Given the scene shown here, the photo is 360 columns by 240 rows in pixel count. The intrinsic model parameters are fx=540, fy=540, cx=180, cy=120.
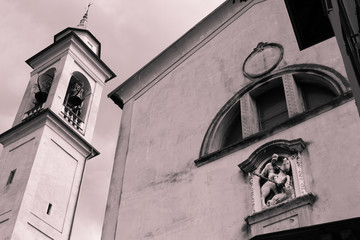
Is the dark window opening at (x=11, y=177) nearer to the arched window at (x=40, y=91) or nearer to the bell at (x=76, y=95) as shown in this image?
the arched window at (x=40, y=91)

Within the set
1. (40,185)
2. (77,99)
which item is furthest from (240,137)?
(77,99)

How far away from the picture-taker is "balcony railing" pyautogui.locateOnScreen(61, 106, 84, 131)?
2114 cm

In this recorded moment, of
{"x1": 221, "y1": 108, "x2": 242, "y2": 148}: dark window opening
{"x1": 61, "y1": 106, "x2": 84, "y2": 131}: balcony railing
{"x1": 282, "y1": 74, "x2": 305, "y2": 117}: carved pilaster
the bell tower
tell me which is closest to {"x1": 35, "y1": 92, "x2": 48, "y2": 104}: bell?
the bell tower

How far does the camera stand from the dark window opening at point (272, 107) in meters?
9.34

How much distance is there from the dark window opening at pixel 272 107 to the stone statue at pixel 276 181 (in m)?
1.28

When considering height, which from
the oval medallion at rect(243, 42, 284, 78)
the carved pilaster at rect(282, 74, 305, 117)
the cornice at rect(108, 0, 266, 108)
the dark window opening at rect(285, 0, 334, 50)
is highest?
the cornice at rect(108, 0, 266, 108)

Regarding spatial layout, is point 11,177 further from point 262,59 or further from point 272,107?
point 272,107

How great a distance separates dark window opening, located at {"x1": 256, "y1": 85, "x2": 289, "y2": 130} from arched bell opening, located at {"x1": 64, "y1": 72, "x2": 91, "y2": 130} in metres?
12.8

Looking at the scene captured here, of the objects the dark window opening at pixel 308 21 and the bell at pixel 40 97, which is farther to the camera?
the bell at pixel 40 97

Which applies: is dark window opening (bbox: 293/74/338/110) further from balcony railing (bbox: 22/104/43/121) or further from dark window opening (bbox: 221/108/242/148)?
balcony railing (bbox: 22/104/43/121)

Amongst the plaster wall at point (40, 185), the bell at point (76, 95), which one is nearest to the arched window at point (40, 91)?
the bell at point (76, 95)

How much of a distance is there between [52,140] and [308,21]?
14.6 m

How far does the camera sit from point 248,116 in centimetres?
947

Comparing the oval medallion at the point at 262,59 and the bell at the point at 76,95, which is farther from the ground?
the bell at the point at 76,95
